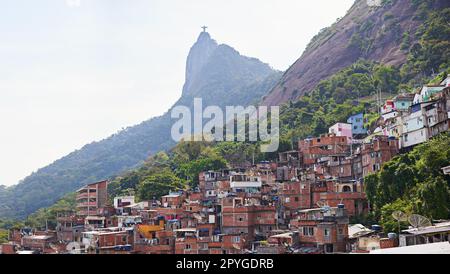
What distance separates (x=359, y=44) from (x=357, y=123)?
29.5 meters

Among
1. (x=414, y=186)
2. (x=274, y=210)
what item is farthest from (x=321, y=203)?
(x=414, y=186)

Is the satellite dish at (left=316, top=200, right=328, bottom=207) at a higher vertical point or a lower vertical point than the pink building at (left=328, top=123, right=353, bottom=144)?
lower

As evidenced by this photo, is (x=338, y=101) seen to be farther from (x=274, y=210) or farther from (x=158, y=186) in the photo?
(x=274, y=210)

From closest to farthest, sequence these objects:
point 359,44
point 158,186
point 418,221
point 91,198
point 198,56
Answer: point 418,221 → point 158,186 → point 91,198 → point 359,44 → point 198,56

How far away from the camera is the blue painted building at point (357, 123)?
33344 millimetres

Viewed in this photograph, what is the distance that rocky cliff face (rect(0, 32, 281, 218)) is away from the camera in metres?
67.2

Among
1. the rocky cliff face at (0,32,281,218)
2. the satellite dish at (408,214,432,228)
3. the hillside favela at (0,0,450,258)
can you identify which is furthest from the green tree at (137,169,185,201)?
the rocky cliff face at (0,32,281,218)

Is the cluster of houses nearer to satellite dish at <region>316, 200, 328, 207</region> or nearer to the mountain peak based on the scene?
satellite dish at <region>316, 200, 328, 207</region>

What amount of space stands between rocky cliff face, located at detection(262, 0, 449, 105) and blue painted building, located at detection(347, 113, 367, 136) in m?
Answer: 17.2

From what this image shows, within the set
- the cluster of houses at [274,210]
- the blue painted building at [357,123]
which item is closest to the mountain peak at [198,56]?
the blue painted building at [357,123]

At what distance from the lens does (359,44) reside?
6122 centimetres
